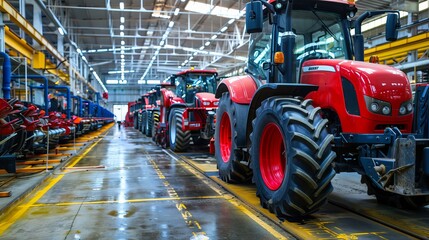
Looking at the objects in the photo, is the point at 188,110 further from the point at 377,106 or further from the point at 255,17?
the point at 377,106

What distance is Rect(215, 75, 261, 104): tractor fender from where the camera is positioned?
256 inches

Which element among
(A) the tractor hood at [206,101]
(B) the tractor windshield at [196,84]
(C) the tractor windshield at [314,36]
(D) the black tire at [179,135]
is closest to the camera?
(C) the tractor windshield at [314,36]

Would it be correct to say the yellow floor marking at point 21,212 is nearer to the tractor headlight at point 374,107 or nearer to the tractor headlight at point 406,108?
the tractor headlight at point 374,107

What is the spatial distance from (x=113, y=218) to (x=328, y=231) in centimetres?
266

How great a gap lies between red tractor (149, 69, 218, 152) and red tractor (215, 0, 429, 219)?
5740mm

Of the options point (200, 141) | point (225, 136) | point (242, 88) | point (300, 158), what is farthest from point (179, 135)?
point (300, 158)

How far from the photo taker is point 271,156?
5.35 m

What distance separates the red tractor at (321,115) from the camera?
13.8 feet

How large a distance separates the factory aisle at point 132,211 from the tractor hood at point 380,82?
190 cm

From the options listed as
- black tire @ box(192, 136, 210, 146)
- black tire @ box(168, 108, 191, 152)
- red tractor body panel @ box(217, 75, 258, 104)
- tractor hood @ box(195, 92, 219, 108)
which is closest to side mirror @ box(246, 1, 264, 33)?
red tractor body panel @ box(217, 75, 258, 104)

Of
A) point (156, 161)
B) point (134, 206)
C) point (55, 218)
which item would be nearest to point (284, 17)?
point (134, 206)

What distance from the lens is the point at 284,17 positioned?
552 centimetres

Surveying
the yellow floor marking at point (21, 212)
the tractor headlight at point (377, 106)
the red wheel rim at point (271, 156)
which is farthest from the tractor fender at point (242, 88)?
the yellow floor marking at point (21, 212)

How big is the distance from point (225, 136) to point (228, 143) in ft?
0.56
